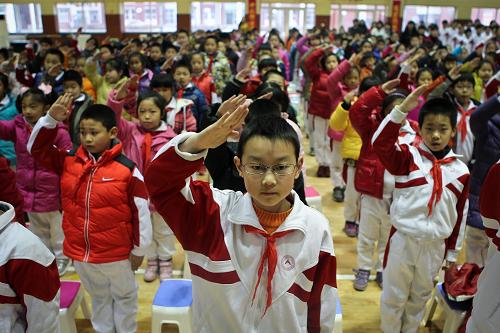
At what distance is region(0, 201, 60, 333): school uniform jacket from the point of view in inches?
64.3

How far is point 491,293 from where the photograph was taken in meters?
1.61

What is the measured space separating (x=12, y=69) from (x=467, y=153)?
17.9 feet

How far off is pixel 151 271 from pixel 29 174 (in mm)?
1128

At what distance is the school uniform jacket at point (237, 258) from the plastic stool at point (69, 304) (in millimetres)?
1375

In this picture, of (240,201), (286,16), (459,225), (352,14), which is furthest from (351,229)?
(352,14)

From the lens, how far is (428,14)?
62.3ft

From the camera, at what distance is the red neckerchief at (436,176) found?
2346 mm

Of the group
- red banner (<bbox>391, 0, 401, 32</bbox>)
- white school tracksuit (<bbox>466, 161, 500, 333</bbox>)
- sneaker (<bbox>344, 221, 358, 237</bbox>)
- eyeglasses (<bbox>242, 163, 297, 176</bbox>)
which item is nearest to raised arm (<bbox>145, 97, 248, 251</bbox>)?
eyeglasses (<bbox>242, 163, 297, 176</bbox>)

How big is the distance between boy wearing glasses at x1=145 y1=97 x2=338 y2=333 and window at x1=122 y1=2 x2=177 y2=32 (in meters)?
17.4

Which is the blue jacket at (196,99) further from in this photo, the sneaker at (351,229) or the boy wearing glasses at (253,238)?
the boy wearing glasses at (253,238)

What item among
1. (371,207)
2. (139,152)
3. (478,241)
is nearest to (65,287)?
(139,152)

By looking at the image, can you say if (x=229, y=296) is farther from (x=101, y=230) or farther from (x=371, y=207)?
(x=371, y=207)

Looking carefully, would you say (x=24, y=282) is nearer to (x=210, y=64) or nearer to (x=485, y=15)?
(x=210, y=64)

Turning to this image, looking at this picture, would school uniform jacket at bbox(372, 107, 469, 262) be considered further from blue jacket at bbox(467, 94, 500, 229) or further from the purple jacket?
the purple jacket
